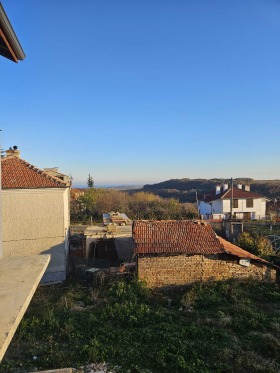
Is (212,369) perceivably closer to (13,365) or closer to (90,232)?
(13,365)

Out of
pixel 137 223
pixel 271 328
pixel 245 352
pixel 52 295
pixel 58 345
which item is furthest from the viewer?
pixel 137 223

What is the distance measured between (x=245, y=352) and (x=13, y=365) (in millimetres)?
6053

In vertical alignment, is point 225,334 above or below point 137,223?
below

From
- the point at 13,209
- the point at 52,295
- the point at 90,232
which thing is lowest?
the point at 52,295

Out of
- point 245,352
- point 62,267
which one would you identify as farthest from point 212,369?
point 62,267

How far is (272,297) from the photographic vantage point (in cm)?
1298

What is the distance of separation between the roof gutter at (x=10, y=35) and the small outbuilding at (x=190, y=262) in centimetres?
1177

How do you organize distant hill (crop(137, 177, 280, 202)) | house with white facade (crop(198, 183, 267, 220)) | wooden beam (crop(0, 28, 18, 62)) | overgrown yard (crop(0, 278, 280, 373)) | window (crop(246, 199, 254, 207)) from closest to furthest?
wooden beam (crop(0, 28, 18, 62)) → overgrown yard (crop(0, 278, 280, 373)) → house with white facade (crop(198, 183, 267, 220)) → window (crop(246, 199, 254, 207)) → distant hill (crop(137, 177, 280, 202))

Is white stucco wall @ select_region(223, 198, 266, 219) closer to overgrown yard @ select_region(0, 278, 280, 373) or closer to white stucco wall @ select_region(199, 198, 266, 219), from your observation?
white stucco wall @ select_region(199, 198, 266, 219)

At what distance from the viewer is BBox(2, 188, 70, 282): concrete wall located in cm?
1620

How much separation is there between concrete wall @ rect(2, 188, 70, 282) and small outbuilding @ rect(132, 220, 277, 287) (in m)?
4.44

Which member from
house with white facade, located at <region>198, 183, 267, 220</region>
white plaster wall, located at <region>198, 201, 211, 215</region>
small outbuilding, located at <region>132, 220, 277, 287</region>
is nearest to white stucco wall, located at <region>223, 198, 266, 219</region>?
house with white facade, located at <region>198, 183, 267, 220</region>

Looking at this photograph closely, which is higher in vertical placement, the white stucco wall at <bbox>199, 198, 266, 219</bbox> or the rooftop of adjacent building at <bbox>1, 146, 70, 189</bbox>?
the rooftop of adjacent building at <bbox>1, 146, 70, 189</bbox>

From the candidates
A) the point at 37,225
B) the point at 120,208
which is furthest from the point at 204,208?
the point at 37,225
